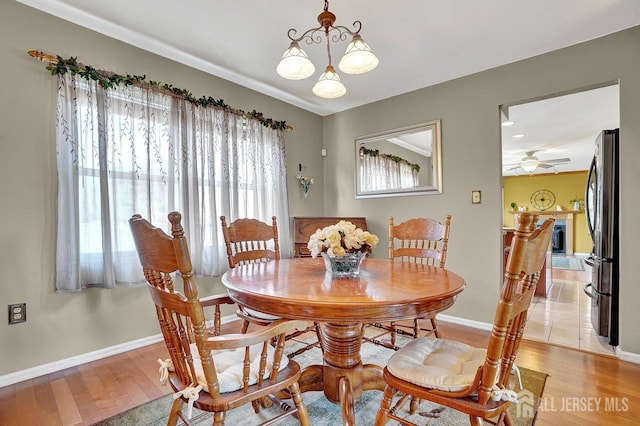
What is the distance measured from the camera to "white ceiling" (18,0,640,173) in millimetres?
2162

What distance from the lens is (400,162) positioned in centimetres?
369

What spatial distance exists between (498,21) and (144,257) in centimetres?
276

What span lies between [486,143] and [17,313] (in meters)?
3.91

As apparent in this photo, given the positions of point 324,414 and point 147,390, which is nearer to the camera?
point 324,414

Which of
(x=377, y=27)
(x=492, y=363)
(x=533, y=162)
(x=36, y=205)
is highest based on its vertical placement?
(x=377, y=27)

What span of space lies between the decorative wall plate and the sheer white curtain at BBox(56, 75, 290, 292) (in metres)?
9.37

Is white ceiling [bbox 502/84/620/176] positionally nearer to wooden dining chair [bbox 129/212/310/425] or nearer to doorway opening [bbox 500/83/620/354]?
doorway opening [bbox 500/83/620/354]

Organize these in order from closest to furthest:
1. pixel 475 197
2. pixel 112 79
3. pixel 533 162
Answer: pixel 112 79 < pixel 475 197 < pixel 533 162

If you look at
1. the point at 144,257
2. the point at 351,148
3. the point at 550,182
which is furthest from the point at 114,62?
the point at 550,182

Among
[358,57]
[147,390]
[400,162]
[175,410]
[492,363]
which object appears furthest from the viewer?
[400,162]

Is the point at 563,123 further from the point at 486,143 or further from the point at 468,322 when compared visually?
the point at 468,322

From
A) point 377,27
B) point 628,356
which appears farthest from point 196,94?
point 628,356

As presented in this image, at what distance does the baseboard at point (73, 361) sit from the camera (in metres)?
2.01

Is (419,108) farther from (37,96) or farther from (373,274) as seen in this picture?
(37,96)
